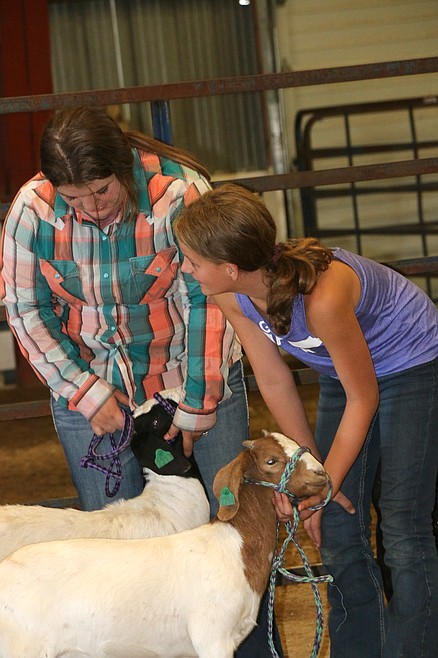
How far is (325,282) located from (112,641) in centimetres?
108

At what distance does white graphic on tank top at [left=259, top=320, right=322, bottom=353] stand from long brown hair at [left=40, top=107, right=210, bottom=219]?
1.94ft

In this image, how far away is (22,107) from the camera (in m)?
3.67

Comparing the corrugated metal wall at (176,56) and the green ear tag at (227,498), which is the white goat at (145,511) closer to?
the green ear tag at (227,498)

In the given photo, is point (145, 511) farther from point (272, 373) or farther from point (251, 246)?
point (251, 246)

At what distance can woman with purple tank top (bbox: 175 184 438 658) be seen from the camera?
240 centimetres

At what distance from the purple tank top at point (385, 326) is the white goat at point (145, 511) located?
55 cm

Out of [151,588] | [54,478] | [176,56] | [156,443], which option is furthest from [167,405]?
[176,56]

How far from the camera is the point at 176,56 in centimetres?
988

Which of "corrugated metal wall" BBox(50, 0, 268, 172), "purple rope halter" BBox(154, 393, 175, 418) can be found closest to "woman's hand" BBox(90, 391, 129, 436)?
"purple rope halter" BBox(154, 393, 175, 418)

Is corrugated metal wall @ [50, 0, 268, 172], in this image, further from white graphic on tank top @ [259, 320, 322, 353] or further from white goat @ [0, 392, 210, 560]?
white graphic on tank top @ [259, 320, 322, 353]

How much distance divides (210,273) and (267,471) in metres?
0.55

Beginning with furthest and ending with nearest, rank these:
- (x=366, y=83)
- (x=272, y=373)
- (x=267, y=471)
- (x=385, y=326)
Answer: (x=366, y=83), (x=272, y=373), (x=385, y=326), (x=267, y=471)

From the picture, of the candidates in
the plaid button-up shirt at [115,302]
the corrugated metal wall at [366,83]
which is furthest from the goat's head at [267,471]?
the corrugated metal wall at [366,83]

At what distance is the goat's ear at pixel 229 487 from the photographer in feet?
7.89
